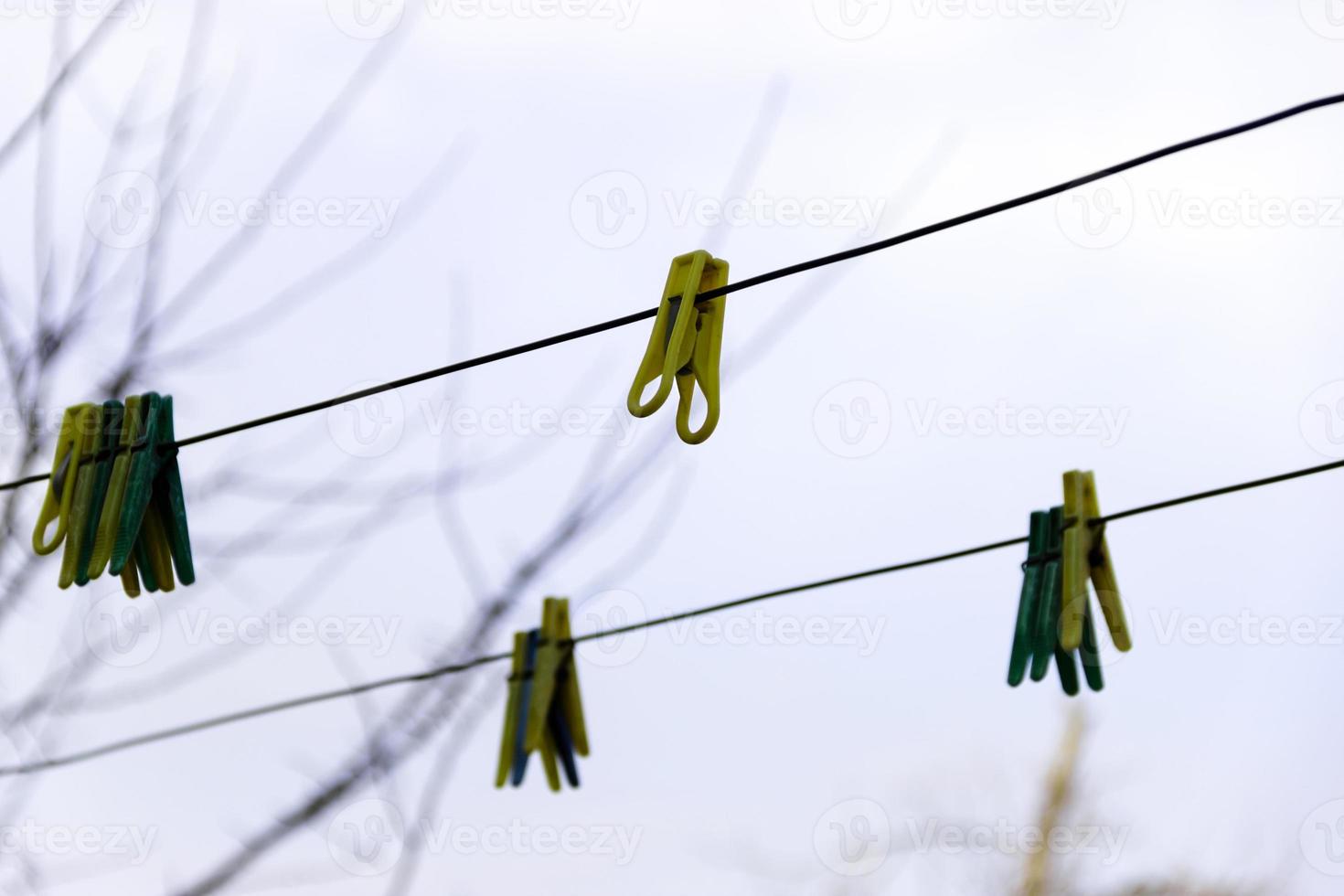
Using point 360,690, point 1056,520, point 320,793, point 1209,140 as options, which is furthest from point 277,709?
point 1209,140

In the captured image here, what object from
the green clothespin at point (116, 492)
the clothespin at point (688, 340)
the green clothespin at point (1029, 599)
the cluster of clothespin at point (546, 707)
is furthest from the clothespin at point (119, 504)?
the green clothespin at point (1029, 599)

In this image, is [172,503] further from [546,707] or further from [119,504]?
[546,707]

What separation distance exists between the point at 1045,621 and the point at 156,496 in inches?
60.5

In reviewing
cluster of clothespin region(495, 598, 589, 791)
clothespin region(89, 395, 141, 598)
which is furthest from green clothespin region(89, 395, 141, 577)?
cluster of clothespin region(495, 598, 589, 791)

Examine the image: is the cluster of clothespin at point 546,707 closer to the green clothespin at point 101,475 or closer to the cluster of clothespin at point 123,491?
the cluster of clothespin at point 123,491

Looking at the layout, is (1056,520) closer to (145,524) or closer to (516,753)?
(516,753)

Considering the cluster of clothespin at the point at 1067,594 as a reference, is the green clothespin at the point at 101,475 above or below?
above

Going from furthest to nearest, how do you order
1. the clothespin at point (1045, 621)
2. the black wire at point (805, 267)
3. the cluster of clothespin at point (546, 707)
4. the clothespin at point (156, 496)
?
the cluster of clothespin at point (546, 707)
the clothespin at point (156, 496)
the clothespin at point (1045, 621)
the black wire at point (805, 267)

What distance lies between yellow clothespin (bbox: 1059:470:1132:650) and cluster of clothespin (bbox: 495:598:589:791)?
98 cm

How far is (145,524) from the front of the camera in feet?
8.84

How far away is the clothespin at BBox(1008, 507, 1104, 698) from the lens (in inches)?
99.5

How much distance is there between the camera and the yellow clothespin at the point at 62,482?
266cm

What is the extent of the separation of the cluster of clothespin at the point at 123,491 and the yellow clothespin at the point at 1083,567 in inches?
58.2

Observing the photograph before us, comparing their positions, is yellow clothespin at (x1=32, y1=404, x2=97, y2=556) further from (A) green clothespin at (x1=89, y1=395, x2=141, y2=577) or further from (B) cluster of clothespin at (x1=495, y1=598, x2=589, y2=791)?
(B) cluster of clothespin at (x1=495, y1=598, x2=589, y2=791)
